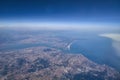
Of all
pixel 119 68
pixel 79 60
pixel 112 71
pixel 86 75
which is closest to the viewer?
pixel 86 75

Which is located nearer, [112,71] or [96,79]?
[96,79]

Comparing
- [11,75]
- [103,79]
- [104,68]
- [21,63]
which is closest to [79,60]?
[104,68]

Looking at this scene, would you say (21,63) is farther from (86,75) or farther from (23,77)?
(86,75)

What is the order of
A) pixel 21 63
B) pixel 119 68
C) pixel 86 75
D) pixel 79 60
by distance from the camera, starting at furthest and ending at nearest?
pixel 79 60
pixel 21 63
pixel 119 68
pixel 86 75

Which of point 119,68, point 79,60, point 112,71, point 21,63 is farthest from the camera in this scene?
point 79,60

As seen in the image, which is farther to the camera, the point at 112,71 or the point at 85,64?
the point at 85,64

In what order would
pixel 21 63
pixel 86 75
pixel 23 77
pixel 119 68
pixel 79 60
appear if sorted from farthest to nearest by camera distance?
1. pixel 79 60
2. pixel 21 63
3. pixel 119 68
4. pixel 86 75
5. pixel 23 77

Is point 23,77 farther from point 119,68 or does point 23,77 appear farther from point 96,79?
point 119,68

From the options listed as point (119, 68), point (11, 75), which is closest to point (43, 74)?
point (11, 75)
